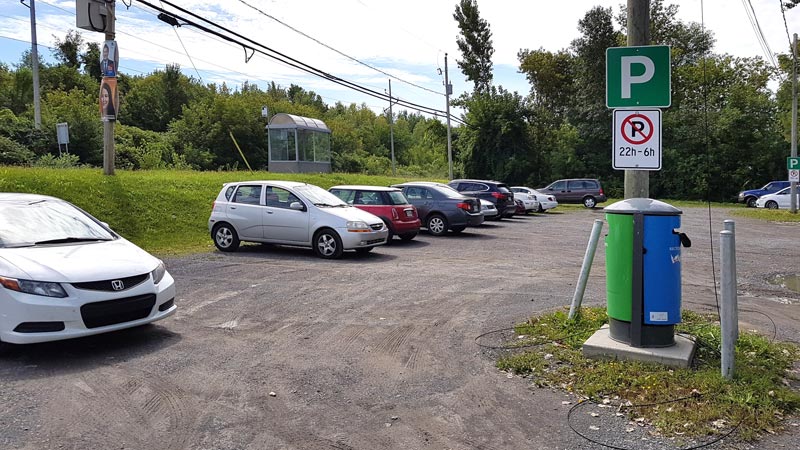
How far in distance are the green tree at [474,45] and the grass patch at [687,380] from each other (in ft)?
169

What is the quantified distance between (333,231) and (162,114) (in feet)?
175

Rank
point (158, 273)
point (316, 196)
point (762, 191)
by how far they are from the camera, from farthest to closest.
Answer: point (762, 191) < point (316, 196) < point (158, 273)

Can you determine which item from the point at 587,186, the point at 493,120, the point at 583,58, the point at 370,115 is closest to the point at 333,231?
the point at 587,186

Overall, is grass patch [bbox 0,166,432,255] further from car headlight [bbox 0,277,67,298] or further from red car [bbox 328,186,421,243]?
car headlight [bbox 0,277,67,298]

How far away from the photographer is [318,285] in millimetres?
9562

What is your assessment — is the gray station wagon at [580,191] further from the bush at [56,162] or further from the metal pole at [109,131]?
the metal pole at [109,131]

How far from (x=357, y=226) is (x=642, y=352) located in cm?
795

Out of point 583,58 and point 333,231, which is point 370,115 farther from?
point 333,231

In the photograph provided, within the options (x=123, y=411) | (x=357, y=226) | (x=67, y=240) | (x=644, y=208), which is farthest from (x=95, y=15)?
(x=644, y=208)

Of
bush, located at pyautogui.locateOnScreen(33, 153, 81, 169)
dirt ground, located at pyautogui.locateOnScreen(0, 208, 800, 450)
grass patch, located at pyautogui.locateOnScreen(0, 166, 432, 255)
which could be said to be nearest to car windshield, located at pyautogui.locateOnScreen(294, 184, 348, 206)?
dirt ground, located at pyautogui.locateOnScreen(0, 208, 800, 450)

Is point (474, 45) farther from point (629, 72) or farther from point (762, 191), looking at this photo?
point (629, 72)

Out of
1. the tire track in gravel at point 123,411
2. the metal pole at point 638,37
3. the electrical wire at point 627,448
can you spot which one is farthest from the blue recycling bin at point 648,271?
the tire track in gravel at point 123,411

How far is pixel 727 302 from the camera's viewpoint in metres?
4.81

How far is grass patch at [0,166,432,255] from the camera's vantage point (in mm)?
14914
